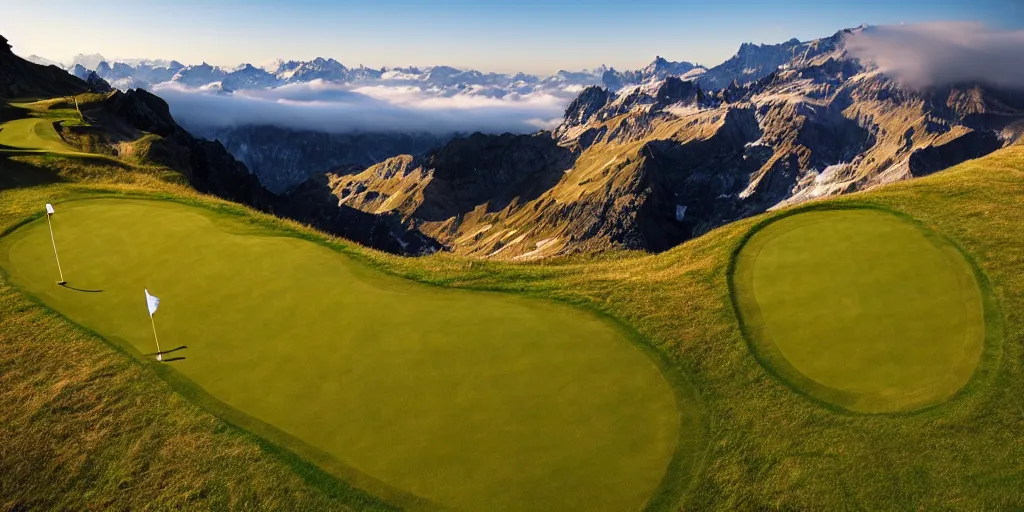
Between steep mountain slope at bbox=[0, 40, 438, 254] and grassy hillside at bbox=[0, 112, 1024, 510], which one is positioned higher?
steep mountain slope at bbox=[0, 40, 438, 254]

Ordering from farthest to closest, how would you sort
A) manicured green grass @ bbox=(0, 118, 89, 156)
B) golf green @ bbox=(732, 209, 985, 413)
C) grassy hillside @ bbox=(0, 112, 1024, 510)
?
manicured green grass @ bbox=(0, 118, 89, 156) < golf green @ bbox=(732, 209, 985, 413) < grassy hillside @ bbox=(0, 112, 1024, 510)

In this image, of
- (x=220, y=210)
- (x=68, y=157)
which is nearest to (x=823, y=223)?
(x=220, y=210)

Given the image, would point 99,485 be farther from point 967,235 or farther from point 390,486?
point 967,235

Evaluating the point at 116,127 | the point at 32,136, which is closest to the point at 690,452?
the point at 32,136

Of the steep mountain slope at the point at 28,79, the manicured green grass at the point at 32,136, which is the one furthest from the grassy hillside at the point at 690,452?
the steep mountain slope at the point at 28,79

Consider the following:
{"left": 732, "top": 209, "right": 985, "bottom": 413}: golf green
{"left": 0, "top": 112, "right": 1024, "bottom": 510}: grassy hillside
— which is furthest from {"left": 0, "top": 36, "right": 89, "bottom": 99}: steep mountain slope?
{"left": 732, "top": 209, "right": 985, "bottom": 413}: golf green

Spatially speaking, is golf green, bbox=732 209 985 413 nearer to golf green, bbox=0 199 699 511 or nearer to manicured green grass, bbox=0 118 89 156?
golf green, bbox=0 199 699 511

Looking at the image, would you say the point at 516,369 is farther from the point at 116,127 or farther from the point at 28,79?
the point at 28,79
